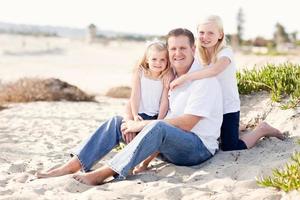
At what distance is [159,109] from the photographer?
213 inches

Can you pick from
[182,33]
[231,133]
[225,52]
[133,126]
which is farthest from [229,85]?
[133,126]

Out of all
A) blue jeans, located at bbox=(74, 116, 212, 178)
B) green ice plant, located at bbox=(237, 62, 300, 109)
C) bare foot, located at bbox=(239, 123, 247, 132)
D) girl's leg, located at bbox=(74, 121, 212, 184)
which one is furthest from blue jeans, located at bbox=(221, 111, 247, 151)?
green ice plant, located at bbox=(237, 62, 300, 109)

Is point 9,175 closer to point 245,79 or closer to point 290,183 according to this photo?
point 290,183

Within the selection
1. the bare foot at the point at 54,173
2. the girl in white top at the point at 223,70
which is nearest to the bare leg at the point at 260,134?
the girl in white top at the point at 223,70

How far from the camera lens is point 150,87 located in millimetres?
5453

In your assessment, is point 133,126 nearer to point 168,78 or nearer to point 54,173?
point 168,78

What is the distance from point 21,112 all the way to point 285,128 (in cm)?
643

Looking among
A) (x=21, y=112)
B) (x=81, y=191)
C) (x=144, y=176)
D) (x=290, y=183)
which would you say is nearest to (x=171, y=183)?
(x=144, y=176)

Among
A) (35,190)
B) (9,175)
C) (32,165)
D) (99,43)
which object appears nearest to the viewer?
(35,190)

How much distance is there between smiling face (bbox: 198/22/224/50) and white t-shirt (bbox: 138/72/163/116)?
1.86ft

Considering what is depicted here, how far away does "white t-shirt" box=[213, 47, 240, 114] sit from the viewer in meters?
5.38

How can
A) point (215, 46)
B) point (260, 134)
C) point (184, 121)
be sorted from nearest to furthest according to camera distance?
point (184, 121) < point (215, 46) < point (260, 134)

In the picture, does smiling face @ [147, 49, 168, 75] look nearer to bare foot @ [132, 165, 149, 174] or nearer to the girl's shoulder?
the girl's shoulder

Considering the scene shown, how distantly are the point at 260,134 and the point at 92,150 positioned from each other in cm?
174
